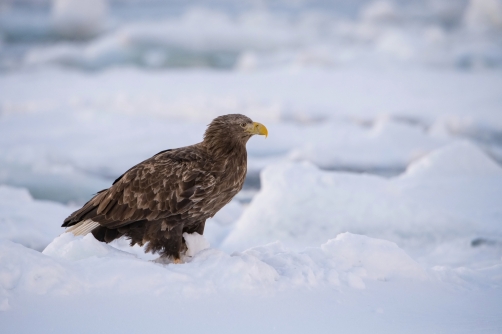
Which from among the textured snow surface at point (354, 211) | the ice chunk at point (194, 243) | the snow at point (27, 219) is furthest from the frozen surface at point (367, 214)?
the ice chunk at point (194, 243)

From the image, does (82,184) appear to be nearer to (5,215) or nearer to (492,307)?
(5,215)

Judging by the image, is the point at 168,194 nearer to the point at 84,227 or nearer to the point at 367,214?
the point at 84,227

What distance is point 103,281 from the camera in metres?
3.32

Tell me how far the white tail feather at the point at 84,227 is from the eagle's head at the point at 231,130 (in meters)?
0.93

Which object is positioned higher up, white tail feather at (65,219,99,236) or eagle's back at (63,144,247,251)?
eagle's back at (63,144,247,251)

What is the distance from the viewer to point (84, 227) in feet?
13.6

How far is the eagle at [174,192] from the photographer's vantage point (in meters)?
3.87

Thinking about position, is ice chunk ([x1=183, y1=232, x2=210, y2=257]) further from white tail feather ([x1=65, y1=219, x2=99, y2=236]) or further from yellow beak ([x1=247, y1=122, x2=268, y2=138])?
yellow beak ([x1=247, y1=122, x2=268, y2=138])

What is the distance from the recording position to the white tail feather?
412 centimetres

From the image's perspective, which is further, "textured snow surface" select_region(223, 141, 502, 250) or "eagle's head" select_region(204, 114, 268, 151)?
"textured snow surface" select_region(223, 141, 502, 250)

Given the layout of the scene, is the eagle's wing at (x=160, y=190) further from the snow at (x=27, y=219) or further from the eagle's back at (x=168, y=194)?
the snow at (x=27, y=219)

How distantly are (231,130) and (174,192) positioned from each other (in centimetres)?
56

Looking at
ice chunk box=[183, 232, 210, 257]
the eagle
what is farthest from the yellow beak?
ice chunk box=[183, 232, 210, 257]

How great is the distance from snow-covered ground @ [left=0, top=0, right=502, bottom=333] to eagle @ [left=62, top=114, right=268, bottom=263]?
0.83ft
